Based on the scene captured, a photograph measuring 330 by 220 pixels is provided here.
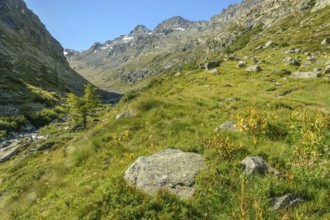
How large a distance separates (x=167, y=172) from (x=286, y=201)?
11.6 ft

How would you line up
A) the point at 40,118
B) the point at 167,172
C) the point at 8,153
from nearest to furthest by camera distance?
the point at 167,172 < the point at 8,153 < the point at 40,118

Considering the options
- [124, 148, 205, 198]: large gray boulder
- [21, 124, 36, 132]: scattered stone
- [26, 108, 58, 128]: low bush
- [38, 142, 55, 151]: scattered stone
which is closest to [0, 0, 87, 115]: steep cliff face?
[26, 108, 58, 128]: low bush

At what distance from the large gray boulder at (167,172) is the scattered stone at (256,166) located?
1.38 meters

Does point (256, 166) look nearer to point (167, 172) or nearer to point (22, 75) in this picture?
point (167, 172)

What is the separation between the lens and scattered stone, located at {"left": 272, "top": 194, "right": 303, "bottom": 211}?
6.95m

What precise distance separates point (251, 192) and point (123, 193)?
135 inches

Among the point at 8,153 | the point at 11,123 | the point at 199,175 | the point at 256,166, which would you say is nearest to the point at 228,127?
the point at 256,166

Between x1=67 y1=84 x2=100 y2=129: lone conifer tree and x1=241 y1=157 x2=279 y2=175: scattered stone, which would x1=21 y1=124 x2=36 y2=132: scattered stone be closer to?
x1=67 y1=84 x2=100 y2=129: lone conifer tree

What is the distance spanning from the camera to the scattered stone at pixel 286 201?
6.95 metres

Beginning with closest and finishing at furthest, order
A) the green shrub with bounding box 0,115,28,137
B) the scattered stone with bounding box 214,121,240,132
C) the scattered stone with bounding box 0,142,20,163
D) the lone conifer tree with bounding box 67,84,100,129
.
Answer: the scattered stone with bounding box 214,121,240,132 < the scattered stone with bounding box 0,142,20,163 < the lone conifer tree with bounding box 67,84,100,129 < the green shrub with bounding box 0,115,28,137

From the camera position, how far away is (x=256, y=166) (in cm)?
830

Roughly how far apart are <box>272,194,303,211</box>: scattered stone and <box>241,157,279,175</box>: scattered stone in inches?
43.3

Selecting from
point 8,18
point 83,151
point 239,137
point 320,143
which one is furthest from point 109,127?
point 8,18

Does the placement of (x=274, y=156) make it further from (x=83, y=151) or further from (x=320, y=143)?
(x=83, y=151)
